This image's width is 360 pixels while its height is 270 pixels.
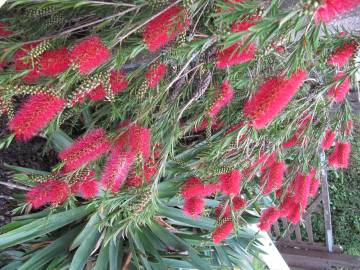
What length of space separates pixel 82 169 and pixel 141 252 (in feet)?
3.04

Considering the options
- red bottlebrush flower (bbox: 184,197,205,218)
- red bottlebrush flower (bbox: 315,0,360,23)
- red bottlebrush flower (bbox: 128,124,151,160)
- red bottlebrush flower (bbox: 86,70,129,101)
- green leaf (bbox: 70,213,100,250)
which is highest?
red bottlebrush flower (bbox: 315,0,360,23)

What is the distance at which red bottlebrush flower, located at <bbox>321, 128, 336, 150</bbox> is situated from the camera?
1.74 meters

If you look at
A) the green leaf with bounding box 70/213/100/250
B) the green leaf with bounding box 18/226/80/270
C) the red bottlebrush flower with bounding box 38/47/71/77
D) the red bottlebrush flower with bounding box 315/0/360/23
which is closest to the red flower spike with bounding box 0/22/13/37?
the red bottlebrush flower with bounding box 38/47/71/77

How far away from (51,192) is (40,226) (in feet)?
2.30

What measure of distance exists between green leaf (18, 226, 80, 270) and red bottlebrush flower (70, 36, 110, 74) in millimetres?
1295

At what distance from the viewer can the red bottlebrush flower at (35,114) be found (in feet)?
3.09

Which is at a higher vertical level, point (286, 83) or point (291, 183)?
point (286, 83)

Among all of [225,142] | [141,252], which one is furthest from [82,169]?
[141,252]

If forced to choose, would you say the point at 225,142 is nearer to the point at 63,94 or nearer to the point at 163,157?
the point at 163,157

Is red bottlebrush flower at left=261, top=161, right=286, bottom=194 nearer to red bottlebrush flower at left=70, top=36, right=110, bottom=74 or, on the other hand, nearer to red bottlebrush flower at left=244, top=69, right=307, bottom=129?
red bottlebrush flower at left=244, top=69, right=307, bottom=129

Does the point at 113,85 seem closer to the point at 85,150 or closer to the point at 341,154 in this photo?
the point at 85,150

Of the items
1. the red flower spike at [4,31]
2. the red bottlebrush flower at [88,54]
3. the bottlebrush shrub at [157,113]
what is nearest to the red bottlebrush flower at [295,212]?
the bottlebrush shrub at [157,113]

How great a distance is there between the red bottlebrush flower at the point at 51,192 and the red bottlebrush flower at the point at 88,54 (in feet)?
1.45

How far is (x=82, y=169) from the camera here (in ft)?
4.25
